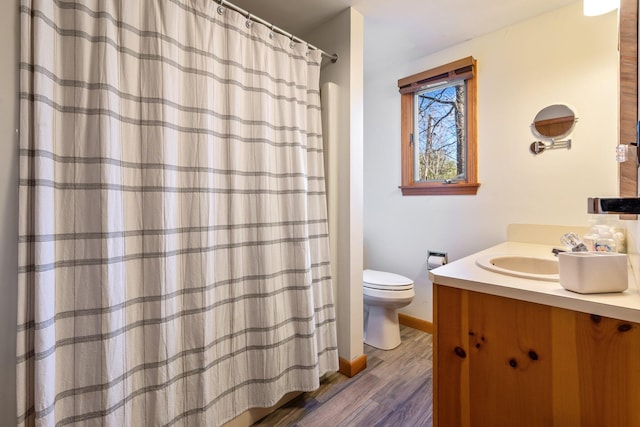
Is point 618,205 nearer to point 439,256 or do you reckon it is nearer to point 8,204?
point 8,204

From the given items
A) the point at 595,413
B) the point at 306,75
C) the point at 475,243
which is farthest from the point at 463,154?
the point at 595,413

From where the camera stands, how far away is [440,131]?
7.25ft

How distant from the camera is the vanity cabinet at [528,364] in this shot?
27.7 inches

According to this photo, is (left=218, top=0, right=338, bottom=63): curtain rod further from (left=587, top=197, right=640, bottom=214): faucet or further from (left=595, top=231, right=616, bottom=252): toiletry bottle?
(left=595, top=231, right=616, bottom=252): toiletry bottle

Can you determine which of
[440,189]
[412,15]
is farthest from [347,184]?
[412,15]

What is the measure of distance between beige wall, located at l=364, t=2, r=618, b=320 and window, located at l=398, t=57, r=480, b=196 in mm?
68

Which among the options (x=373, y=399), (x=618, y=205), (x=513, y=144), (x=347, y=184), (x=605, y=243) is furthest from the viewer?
(x=513, y=144)

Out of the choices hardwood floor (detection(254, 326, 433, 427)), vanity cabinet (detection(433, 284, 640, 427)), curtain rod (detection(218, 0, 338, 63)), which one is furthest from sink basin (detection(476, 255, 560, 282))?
curtain rod (detection(218, 0, 338, 63))

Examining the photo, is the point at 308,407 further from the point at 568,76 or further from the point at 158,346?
the point at 568,76

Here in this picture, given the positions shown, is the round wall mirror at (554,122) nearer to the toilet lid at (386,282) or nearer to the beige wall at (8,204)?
the toilet lid at (386,282)

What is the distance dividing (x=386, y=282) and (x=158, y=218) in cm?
152

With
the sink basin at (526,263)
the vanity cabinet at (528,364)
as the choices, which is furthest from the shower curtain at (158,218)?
the sink basin at (526,263)

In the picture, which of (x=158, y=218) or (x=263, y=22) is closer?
(x=158, y=218)

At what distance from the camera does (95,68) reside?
0.90 metres
